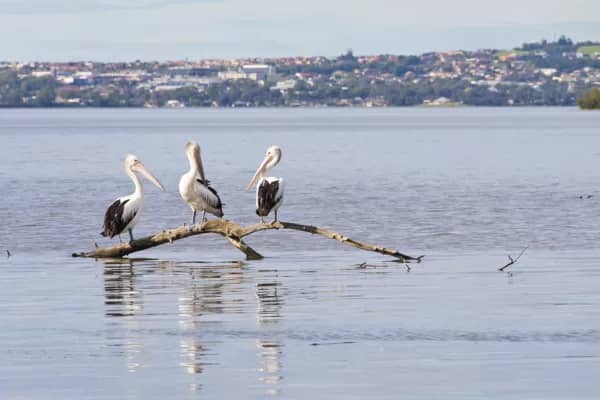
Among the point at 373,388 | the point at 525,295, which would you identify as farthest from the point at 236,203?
the point at 373,388

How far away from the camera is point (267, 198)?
21.5 meters

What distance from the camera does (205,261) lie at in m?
21.2

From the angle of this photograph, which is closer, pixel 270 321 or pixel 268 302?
pixel 270 321

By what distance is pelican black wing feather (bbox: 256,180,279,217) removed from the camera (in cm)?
2142

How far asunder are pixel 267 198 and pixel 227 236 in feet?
5.55

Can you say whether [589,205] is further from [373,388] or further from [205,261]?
[373,388]

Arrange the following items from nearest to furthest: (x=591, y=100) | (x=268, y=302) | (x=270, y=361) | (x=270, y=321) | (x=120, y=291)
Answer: (x=270, y=361) < (x=270, y=321) < (x=268, y=302) < (x=120, y=291) < (x=591, y=100)

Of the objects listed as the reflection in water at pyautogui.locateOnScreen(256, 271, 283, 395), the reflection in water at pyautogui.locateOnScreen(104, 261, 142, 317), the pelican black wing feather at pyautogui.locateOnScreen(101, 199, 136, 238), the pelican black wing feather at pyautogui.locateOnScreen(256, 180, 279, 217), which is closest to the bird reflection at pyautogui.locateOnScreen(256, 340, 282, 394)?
the reflection in water at pyautogui.locateOnScreen(256, 271, 283, 395)

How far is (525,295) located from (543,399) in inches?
226

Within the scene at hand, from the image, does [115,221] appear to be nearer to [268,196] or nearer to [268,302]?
[268,196]

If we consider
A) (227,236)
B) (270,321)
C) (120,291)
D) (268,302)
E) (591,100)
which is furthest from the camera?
(591,100)

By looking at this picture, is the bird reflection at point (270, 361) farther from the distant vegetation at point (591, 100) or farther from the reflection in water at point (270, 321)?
the distant vegetation at point (591, 100)

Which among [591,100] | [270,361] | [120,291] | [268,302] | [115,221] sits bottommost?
[591,100]

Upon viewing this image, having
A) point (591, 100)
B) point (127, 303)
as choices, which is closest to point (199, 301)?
point (127, 303)
